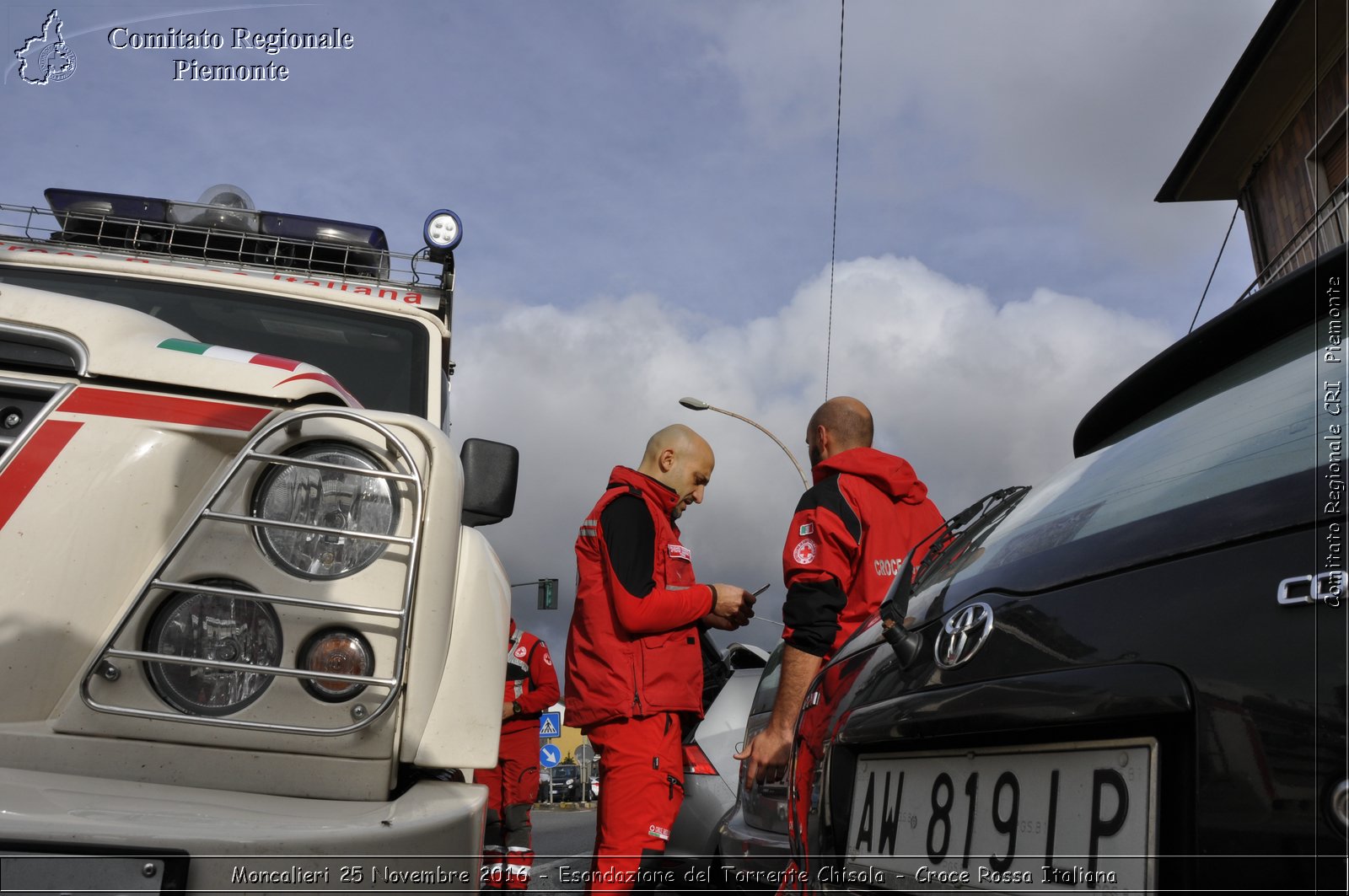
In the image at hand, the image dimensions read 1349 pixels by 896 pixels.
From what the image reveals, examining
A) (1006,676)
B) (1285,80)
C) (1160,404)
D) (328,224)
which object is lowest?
(1006,676)

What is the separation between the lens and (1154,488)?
1380 mm

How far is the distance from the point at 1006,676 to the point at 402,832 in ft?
3.17

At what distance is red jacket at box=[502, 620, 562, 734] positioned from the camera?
759cm

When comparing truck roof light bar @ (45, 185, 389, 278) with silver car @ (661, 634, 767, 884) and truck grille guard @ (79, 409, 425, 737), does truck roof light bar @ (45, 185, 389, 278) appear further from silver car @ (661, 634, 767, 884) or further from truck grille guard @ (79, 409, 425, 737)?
truck grille guard @ (79, 409, 425, 737)

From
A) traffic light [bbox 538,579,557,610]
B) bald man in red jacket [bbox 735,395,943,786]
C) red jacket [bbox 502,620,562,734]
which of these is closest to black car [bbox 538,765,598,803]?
traffic light [bbox 538,579,557,610]

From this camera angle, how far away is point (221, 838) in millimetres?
1356

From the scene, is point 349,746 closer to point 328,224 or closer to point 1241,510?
point 1241,510

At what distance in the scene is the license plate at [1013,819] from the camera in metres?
1.15

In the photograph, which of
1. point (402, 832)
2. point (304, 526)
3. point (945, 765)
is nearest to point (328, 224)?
point (304, 526)

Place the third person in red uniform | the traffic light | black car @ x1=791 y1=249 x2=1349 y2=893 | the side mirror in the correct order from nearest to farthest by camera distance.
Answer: black car @ x1=791 y1=249 x2=1349 y2=893 < the side mirror < the third person in red uniform < the traffic light

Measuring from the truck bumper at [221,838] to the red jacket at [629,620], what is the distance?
1986 mm

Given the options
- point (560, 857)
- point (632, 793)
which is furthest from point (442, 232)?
point (560, 857)

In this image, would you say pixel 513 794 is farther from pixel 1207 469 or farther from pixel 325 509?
pixel 1207 469

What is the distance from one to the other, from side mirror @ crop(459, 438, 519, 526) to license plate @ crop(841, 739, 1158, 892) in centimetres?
160
